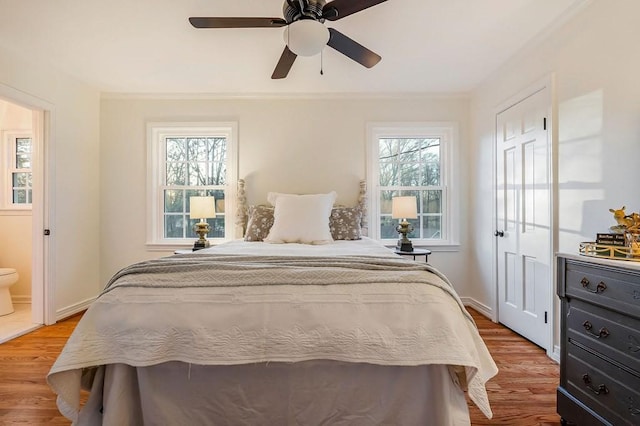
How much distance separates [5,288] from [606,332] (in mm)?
5027

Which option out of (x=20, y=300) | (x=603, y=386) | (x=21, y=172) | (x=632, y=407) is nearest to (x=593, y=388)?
(x=603, y=386)

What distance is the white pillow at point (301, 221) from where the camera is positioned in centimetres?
299

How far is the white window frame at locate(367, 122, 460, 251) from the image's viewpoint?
12.8 feet

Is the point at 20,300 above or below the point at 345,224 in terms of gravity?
below

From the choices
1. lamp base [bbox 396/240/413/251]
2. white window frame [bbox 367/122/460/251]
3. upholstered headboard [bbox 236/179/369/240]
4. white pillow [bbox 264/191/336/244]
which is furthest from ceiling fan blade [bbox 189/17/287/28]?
lamp base [bbox 396/240/413/251]

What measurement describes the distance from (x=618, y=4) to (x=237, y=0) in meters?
2.33

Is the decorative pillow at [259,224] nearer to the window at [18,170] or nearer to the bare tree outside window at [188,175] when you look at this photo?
the bare tree outside window at [188,175]

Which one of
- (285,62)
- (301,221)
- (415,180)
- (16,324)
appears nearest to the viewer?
(285,62)

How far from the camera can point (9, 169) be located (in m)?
3.98

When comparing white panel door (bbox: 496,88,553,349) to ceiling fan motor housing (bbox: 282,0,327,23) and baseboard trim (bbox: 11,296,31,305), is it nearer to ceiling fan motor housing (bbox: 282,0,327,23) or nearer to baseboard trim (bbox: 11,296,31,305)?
ceiling fan motor housing (bbox: 282,0,327,23)

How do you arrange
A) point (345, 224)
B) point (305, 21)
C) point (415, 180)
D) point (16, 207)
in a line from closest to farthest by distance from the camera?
1. point (305, 21)
2. point (345, 224)
3. point (16, 207)
4. point (415, 180)

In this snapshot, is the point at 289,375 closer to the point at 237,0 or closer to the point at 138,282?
the point at 138,282

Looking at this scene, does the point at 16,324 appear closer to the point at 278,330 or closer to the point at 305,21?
the point at 278,330

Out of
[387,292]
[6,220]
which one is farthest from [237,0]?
[6,220]
